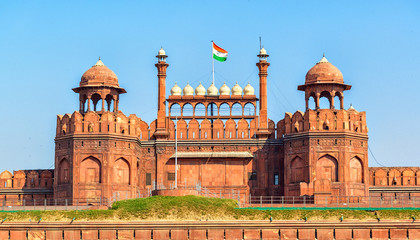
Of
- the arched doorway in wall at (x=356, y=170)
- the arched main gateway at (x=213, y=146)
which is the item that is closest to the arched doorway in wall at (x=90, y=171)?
the arched main gateway at (x=213, y=146)

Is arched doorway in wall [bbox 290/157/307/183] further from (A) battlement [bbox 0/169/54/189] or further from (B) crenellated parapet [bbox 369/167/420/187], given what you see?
(A) battlement [bbox 0/169/54/189]

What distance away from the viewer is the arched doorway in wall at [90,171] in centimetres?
7969

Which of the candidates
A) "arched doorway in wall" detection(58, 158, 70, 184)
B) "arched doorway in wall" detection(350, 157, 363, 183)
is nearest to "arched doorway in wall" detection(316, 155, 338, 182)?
"arched doorway in wall" detection(350, 157, 363, 183)

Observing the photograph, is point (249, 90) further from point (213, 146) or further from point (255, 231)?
point (255, 231)

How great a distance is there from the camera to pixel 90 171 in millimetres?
79938

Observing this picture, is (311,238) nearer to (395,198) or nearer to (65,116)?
(395,198)

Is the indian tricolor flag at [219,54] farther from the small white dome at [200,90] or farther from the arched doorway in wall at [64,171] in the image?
the arched doorway in wall at [64,171]

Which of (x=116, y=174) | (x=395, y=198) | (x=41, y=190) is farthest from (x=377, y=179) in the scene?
(x=41, y=190)

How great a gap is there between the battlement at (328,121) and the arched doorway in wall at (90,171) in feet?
52.4

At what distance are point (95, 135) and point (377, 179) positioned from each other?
958 inches

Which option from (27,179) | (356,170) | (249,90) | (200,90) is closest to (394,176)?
(356,170)

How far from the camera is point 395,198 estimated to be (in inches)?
3285

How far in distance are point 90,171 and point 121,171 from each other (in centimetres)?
264

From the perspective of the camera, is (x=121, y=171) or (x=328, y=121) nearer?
(x=328, y=121)
